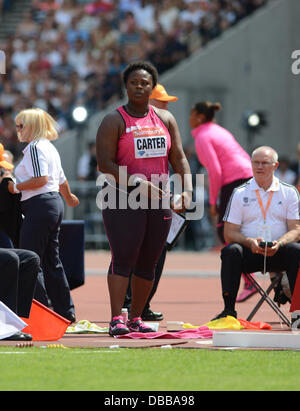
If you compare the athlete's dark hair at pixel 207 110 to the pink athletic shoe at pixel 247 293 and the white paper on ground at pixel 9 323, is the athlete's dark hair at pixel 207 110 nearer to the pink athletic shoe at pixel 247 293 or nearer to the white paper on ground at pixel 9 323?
the pink athletic shoe at pixel 247 293

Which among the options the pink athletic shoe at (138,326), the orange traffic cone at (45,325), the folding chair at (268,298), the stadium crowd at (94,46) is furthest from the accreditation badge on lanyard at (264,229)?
the stadium crowd at (94,46)

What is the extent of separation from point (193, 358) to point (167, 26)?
2124 cm

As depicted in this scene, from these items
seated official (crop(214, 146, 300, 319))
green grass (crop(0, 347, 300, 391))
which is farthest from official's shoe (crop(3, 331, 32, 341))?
seated official (crop(214, 146, 300, 319))

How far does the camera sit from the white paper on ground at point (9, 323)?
8.08 metres

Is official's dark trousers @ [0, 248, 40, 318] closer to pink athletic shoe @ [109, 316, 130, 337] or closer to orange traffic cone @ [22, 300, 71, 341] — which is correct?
→ orange traffic cone @ [22, 300, 71, 341]

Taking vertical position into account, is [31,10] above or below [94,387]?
above

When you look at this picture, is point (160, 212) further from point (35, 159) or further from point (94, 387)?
point (94, 387)

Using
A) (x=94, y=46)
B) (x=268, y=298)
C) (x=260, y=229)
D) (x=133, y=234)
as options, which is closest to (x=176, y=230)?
(x=260, y=229)

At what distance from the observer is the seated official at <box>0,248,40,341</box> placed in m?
8.23

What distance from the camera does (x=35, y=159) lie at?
954cm

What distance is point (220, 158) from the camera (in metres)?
12.0

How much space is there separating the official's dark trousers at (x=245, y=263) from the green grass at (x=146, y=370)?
2.16m

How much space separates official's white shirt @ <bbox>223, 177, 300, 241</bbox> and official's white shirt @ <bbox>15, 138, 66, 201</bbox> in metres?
1.63

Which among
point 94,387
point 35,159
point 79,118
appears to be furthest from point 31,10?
point 94,387
